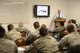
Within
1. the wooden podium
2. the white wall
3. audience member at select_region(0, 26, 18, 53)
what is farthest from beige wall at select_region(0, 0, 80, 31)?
audience member at select_region(0, 26, 18, 53)

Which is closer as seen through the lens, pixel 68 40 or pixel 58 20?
pixel 68 40

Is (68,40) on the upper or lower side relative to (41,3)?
lower

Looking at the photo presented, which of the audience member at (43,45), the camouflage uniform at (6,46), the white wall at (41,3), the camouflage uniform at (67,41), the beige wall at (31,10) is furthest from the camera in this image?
the white wall at (41,3)

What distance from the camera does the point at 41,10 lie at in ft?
32.2

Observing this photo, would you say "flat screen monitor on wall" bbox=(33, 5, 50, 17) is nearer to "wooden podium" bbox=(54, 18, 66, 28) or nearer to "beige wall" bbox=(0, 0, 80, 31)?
"beige wall" bbox=(0, 0, 80, 31)

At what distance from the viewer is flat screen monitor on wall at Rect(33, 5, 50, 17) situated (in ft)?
32.1

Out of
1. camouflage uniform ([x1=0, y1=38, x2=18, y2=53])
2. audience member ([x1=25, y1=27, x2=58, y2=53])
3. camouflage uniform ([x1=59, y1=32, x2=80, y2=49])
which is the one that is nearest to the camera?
camouflage uniform ([x1=0, y1=38, x2=18, y2=53])

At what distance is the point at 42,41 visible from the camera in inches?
136

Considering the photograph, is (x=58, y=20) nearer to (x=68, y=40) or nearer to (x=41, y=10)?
(x=41, y=10)

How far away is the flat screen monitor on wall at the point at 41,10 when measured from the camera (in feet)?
32.1

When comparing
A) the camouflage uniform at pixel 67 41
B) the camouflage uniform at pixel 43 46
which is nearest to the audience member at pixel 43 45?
the camouflage uniform at pixel 43 46

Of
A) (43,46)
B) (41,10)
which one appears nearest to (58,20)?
(41,10)

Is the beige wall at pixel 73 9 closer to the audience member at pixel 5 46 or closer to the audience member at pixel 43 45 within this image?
the audience member at pixel 43 45

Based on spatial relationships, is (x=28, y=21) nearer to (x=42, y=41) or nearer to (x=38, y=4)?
(x=38, y=4)
